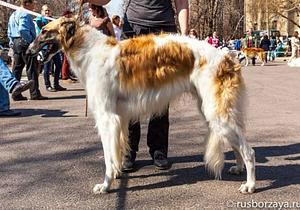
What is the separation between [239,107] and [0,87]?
5.37 meters

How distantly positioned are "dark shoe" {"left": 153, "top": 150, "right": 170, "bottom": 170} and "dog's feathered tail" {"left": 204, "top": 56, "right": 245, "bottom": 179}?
32.6 inches

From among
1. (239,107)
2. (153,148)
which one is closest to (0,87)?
(153,148)

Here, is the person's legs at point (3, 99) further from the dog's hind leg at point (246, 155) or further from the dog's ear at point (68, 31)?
the dog's hind leg at point (246, 155)

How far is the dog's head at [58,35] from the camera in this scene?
4.37m

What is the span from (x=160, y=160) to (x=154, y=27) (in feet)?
4.88

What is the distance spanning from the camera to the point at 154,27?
5.10m

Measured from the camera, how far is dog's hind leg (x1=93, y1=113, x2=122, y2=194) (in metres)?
4.36

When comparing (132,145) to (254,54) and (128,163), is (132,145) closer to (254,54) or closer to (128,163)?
(128,163)

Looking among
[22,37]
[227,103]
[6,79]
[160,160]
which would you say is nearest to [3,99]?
[6,79]

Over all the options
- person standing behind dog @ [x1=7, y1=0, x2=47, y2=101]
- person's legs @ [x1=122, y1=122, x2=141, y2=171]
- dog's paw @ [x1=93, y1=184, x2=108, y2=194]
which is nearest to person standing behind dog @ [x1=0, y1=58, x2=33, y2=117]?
person standing behind dog @ [x1=7, y1=0, x2=47, y2=101]

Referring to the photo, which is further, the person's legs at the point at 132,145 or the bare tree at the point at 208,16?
the bare tree at the point at 208,16

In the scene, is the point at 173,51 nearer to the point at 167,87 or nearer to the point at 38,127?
the point at 167,87

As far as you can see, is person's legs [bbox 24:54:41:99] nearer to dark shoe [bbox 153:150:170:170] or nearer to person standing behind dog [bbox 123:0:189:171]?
person standing behind dog [bbox 123:0:189:171]

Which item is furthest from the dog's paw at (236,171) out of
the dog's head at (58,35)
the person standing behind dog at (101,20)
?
the person standing behind dog at (101,20)
